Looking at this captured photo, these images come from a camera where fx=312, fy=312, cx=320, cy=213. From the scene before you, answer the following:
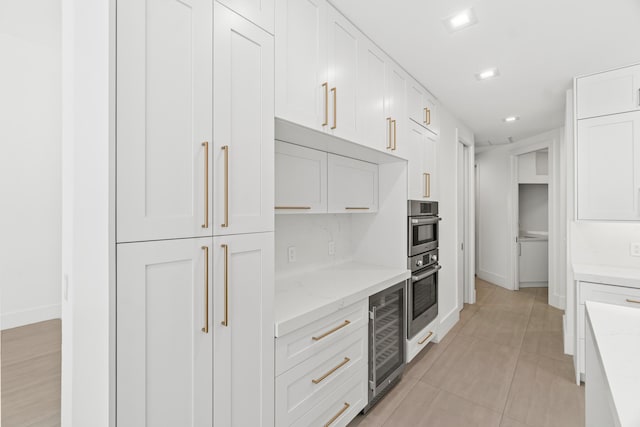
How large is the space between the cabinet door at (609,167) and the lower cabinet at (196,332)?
280 cm

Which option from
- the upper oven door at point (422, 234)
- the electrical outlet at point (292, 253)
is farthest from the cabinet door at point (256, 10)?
the upper oven door at point (422, 234)

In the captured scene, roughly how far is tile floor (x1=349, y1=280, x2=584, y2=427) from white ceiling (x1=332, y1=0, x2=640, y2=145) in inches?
100

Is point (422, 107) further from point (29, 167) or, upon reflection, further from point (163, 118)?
point (29, 167)

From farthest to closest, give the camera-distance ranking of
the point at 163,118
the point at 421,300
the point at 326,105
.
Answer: the point at 421,300 → the point at 326,105 → the point at 163,118

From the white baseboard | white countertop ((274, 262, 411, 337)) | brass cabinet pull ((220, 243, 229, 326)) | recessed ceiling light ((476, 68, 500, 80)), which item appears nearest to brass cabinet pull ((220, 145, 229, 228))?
brass cabinet pull ((220, 243, 229, 326))

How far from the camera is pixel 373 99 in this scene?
2207 millimetres

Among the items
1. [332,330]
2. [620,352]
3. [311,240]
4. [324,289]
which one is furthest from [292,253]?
[620,352]

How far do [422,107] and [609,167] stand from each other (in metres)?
1.59

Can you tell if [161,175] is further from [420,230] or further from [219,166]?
[420,230]

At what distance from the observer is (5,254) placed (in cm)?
323

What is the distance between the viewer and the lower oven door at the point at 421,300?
2.68 m

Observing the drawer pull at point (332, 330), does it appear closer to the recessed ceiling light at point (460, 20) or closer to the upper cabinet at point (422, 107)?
the upper cabinet at point (422, 107)

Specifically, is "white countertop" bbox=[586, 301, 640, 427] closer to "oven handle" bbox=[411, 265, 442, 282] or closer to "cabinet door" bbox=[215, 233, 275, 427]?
"cabinet door" bbox=[215, 233, 275, 427]

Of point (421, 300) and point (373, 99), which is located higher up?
point (373, 99)
